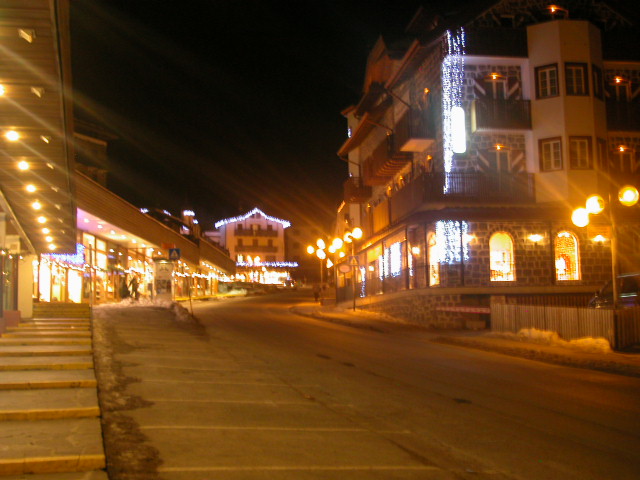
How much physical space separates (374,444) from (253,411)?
2.24 meters

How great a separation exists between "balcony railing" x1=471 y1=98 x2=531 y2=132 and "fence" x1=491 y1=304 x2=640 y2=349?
30.7 feet

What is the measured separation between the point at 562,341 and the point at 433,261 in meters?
10.8

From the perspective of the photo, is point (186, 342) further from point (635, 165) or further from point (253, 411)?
point (635, 165)

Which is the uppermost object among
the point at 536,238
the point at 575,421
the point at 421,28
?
the point at 421,28

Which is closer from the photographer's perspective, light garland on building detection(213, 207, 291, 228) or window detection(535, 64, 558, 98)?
window detection(535, 64, 558, 98)

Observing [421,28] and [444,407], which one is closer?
[444,407]

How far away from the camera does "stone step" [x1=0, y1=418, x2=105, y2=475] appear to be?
6.32 m

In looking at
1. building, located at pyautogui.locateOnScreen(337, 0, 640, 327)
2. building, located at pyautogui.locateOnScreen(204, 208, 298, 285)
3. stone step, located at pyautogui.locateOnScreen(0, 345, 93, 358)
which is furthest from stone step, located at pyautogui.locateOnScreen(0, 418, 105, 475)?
building, located at pyautogui.locateOnScreen(204, 208, 298, 285)

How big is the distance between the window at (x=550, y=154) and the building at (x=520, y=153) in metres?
0.04

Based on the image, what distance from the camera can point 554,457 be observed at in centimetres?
765

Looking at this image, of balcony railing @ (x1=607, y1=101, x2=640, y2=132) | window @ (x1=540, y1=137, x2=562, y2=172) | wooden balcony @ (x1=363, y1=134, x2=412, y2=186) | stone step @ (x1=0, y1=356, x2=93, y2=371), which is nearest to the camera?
stone step @ (x1=0, y1=356, x2=93, y2=371)

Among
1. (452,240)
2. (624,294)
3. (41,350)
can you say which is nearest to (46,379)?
(41,350)

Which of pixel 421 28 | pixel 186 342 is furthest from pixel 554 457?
pixel 421 28

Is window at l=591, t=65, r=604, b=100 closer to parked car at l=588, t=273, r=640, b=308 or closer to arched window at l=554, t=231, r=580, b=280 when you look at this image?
arched window at l=554, t=231, r=580, b=280
